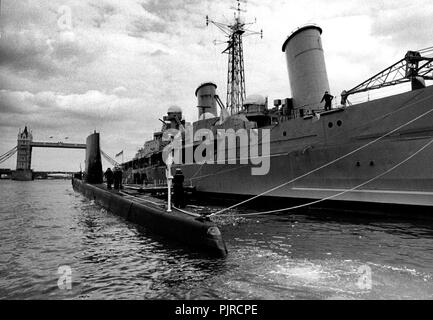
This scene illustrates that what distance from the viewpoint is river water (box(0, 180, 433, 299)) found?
15.8 feet

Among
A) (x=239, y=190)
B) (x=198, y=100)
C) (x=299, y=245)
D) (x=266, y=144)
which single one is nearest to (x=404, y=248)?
(x=299, y=245)

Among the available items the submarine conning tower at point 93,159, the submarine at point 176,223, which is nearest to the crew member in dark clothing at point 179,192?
the submarine at point 176,223

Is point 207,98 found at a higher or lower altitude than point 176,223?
higher

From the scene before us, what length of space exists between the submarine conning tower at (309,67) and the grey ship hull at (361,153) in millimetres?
2388

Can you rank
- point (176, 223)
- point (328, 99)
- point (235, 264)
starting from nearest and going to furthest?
point (235, 264) < point (176, 223) < point (328, 99)

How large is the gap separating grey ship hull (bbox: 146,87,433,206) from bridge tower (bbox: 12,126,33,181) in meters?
98.3

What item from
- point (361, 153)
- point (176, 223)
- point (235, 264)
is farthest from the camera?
point (361, 153)

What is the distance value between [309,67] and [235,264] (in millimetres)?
14090

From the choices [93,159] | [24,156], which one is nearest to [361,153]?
[93,159]

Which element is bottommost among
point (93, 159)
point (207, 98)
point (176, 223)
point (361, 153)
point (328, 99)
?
point (176, 223)

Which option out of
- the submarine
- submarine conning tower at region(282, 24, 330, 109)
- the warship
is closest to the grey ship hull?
the warship

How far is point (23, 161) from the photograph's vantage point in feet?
324

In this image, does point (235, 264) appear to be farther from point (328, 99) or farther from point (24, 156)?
point (24, 156)

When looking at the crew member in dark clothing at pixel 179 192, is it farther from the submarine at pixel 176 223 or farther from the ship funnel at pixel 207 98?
the ship funnel at pixel 207 98
